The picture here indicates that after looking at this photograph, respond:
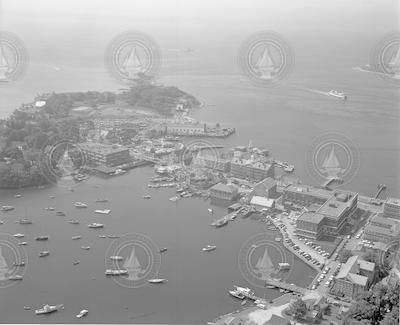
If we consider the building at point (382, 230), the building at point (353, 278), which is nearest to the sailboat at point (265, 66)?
the building at point (382, 230)

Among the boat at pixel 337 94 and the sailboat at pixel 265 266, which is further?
the boat at pixel 337 94

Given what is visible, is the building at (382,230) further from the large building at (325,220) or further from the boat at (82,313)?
the boat at (82,313)

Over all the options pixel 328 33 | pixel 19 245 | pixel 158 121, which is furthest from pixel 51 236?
pixel 328 33

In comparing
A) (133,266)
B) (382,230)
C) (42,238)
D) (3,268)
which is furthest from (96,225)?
(382,230)

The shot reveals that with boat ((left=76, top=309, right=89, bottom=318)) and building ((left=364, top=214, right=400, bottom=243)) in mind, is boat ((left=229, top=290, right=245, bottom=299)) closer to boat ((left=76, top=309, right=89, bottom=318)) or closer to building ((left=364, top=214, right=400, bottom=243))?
boat ((left=76, top=309, right=89, bottom=318))

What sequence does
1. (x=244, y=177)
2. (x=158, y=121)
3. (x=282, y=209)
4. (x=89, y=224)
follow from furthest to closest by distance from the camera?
(x=158, y=121), (x=244, y=177), (x=282, y=209), (x=89, y=224)

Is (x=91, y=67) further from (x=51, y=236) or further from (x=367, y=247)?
(x=367, y=247)
